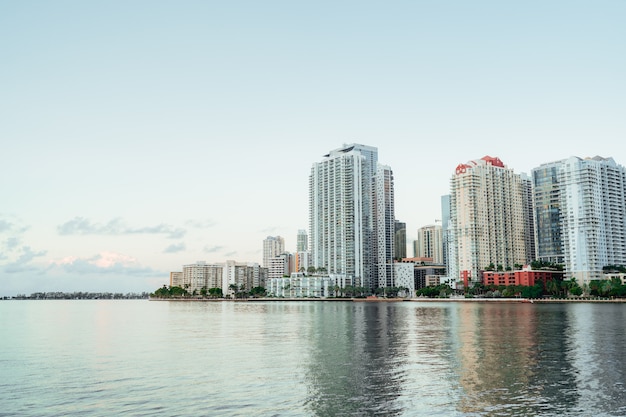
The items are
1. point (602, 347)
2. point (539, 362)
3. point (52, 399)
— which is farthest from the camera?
point (602, 347)

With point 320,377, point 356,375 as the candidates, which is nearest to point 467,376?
point 356,375

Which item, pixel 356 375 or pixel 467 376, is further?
pixel 356 375

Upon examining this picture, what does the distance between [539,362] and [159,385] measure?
37439mm

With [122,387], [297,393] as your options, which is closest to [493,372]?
[297,393]

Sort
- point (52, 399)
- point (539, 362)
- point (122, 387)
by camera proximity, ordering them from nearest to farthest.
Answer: point (52, 399) → point (122, 387) → point (539, 362)

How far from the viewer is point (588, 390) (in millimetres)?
44531

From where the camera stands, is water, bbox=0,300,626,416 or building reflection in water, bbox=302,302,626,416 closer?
building reflection in water, bbox=302,302,626,416

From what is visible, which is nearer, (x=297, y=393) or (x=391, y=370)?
(x=297, y=393)

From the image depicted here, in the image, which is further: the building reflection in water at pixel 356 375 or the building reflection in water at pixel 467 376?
the building reflection in water at pixel 356 375

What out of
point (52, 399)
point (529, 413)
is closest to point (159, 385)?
point (52, 399)

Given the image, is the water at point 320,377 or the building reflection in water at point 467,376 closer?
the building reflection in water at point 467,376

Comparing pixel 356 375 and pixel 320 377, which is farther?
pixel 356 375

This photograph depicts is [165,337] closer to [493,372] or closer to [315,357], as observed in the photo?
[315,357]

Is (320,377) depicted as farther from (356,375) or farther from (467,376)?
(467,376)
